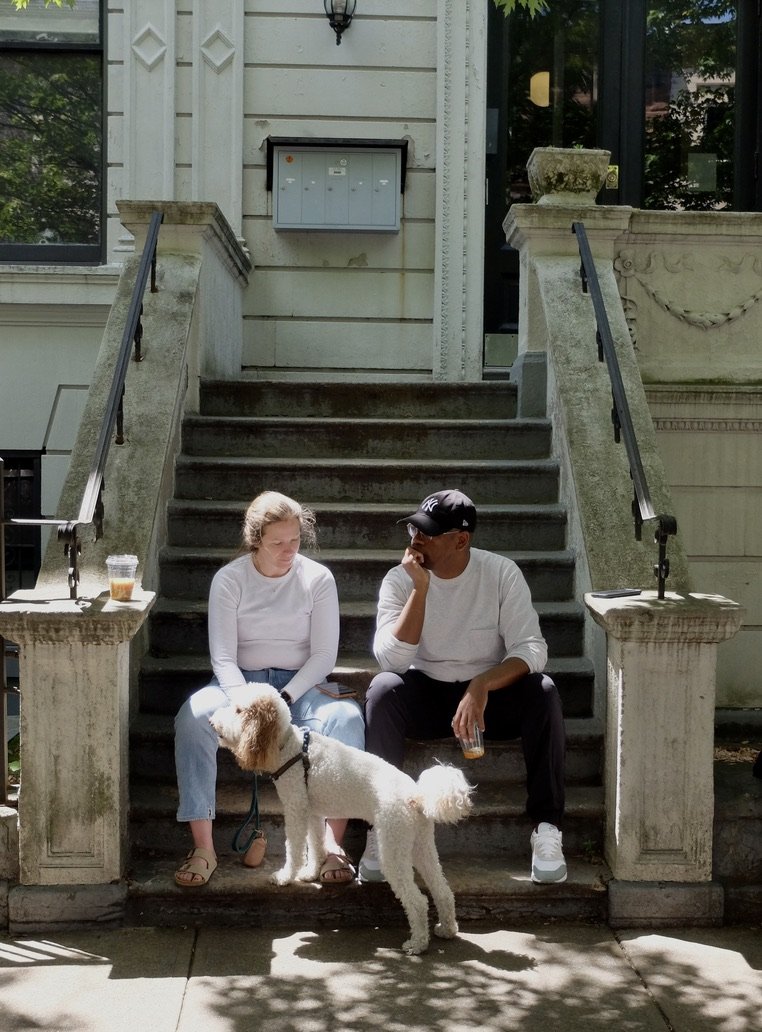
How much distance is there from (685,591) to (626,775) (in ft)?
2.56

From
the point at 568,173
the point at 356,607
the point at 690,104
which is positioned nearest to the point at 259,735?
the point at 356,607

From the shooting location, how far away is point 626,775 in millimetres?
4602

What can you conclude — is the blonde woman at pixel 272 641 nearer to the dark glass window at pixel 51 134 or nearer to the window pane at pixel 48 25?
the dark glass window at pixel 51 134

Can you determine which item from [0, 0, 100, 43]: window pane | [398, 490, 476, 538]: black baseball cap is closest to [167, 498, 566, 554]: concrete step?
[398, 490, 476, 538]: black baseball cap

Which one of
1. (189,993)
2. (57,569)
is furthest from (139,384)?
(189,993)

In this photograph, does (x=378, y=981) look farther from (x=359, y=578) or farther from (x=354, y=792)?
(x=359, y=578)

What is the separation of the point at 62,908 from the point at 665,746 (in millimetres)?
2268

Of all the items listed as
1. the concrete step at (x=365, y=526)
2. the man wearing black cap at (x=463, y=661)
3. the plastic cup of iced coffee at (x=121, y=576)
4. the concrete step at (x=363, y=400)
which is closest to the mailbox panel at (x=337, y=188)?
the concrete step at (x=363, y=400)

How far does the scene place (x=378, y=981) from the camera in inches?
160

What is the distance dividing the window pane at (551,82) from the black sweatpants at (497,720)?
561cm

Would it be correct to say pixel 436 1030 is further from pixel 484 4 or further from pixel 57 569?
pixel 484 4

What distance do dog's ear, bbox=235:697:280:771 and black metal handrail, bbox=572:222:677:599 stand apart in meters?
1.55

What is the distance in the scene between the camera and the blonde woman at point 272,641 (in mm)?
4594

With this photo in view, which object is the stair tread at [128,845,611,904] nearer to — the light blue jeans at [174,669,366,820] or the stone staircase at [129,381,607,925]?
the stone staircase at [129,381,607,925]
